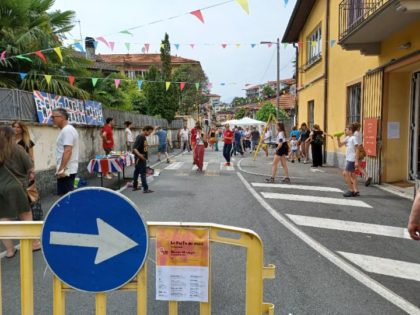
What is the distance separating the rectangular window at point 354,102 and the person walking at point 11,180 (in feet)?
37.5

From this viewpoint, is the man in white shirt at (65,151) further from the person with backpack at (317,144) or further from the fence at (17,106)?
the person with backpack at (317,144)

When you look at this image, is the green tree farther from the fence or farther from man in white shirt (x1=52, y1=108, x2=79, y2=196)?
man in white shirt (x1=52, y1=108, x2=79, y2=196)

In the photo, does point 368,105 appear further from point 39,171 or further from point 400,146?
point 39,171

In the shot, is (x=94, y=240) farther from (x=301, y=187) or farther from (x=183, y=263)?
(x=301, y=187)

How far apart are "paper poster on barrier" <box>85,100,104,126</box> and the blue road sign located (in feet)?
38.6

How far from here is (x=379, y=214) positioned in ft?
25.9

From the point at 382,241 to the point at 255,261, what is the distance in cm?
429

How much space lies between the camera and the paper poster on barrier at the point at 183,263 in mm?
2576

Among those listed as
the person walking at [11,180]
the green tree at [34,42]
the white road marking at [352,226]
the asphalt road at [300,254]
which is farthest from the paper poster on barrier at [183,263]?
the green tree at [34,42]

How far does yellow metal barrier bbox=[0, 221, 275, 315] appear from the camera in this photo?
8.34ft

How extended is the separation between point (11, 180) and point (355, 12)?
10.4 meters

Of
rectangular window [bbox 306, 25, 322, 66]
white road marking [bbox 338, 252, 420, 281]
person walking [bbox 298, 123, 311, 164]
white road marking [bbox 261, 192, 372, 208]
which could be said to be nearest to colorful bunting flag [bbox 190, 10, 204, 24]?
white road marking [bbox 261, 192, 372, 208]

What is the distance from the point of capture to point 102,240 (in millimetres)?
2525

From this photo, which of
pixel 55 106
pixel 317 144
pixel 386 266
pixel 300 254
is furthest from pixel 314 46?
pixel 386 266
